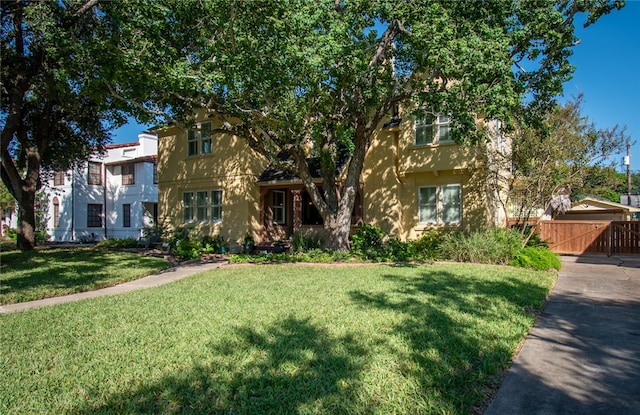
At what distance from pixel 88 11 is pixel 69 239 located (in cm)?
2255

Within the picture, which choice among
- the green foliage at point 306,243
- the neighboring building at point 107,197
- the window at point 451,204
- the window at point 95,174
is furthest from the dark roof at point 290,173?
the window at point 95,174

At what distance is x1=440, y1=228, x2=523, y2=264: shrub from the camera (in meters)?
12.3

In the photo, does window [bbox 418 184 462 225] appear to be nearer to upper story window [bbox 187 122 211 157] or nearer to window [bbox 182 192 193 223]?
upper story window [bbox 187 122 211 157]

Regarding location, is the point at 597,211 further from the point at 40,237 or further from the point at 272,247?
the point at 40,237

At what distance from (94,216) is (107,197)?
192 centimetres

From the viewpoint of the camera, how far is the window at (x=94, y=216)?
3047 centimetres

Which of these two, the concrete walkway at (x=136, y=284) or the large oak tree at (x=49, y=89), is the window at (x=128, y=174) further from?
the concrete walkway at (x=136, y=284)

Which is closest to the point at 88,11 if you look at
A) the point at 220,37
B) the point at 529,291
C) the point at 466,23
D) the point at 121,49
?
the point at 121,49

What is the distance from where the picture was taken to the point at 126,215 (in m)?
29.5

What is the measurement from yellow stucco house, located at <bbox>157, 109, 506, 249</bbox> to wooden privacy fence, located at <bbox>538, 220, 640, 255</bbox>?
116 inches

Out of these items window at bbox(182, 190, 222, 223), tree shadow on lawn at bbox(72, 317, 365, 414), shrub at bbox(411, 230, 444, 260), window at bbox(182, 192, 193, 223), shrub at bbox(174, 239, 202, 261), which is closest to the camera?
tree shadow on lawn at bbox(72, 317, 365, 414)

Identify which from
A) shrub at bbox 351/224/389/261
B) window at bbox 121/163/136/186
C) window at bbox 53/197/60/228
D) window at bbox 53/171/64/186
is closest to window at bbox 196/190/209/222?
shrub at bbox 351/224/389/261

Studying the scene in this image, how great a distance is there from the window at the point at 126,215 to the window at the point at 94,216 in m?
2.65

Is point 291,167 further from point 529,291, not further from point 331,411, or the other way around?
point 331,411
